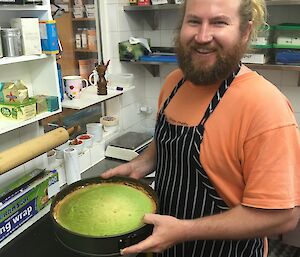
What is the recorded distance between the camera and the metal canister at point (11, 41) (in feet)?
3.79

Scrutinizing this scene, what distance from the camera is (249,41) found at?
0.95m

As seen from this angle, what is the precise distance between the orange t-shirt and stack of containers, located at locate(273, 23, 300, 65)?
915 millimetres

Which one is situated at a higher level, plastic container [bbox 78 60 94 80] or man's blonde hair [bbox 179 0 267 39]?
man's blonde hair [bbox 179 0 267 39]

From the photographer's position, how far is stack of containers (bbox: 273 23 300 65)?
1.70 metres

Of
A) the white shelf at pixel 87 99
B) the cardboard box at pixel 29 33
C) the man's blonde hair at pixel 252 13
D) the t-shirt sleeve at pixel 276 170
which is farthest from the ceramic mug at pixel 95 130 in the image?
the t-shirt sleeve at pixel 276 170

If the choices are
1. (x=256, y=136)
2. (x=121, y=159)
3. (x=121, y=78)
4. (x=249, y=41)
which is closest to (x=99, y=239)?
(x=256, y=136)

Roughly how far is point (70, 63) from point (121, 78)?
299mm

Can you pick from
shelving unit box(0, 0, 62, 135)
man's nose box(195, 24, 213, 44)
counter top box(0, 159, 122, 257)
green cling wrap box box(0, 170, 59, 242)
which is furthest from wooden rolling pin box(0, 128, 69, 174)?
man's nose box(195, 24, 213, 44)

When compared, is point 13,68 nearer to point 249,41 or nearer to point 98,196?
point 98,196

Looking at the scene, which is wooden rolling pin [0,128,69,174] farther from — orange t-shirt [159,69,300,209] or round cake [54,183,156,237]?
orange t-shirt [159,69,300,209]

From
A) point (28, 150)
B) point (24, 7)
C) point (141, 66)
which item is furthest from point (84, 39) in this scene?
point (28, 150)

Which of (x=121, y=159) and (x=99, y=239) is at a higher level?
(x=99, y=239)

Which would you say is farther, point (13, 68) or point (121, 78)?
point (121, 78)

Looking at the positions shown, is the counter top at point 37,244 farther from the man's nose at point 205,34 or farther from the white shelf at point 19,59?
the man's nose at point 205,34
